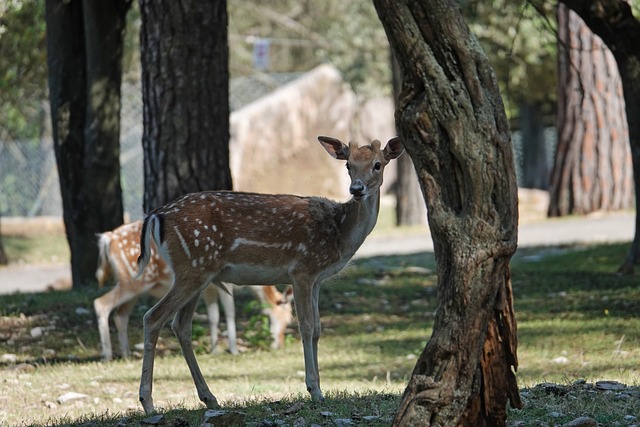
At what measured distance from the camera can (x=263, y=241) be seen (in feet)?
24.3

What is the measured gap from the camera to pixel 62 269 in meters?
19.4

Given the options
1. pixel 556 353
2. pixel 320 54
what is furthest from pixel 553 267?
pixel 320 54

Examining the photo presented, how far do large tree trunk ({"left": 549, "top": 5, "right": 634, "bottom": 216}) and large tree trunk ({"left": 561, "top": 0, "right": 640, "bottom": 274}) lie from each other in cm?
889

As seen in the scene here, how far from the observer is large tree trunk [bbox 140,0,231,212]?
1073 centimetres

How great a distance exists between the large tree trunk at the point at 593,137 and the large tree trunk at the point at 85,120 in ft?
31.0

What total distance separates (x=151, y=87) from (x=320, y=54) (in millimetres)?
23103

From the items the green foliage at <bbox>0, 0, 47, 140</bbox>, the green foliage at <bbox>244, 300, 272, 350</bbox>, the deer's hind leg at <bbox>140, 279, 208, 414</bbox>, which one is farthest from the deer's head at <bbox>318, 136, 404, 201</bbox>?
the green foliage at <bbox>0, 0, 47, 140</bbox>

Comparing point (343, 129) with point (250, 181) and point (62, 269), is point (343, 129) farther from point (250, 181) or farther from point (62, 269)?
point (62, 269)

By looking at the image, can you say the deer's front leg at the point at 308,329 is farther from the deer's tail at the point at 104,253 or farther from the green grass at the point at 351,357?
the deer's tail at the point at 104,253

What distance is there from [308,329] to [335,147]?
4.62ft

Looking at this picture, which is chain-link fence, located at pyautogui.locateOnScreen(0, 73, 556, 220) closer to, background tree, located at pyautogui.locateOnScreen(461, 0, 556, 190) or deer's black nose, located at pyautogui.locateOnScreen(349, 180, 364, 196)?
background tree, located at pyautogui.locateOnScreen(461, 0, 556, 190)

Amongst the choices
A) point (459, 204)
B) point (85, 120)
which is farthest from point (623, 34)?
point (85, 120)

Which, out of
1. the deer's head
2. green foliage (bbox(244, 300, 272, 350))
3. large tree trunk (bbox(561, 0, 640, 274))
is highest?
large tree trunk (bbox(561, 0, 640, 274))

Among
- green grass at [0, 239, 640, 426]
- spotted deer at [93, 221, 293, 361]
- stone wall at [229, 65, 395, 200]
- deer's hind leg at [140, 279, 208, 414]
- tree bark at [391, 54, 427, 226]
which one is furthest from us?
stone wall at [229, 65, 395, 200]
